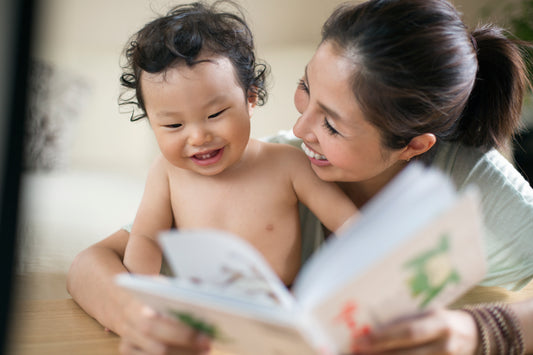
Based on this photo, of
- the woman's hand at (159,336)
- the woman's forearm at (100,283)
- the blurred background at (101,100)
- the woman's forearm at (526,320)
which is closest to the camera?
the woman's hand at (159,336)

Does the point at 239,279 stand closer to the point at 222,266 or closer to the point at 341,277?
the point at 222,266

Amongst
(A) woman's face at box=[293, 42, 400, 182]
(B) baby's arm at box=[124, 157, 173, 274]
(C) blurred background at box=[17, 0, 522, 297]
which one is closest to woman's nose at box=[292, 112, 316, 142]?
(A) woman's face at box=[293, 42, 400, 182]

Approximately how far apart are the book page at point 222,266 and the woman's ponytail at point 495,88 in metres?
0.74

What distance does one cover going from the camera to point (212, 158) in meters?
0.97

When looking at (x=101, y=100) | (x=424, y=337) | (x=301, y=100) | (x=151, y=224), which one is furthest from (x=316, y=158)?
(x=101, y=100)

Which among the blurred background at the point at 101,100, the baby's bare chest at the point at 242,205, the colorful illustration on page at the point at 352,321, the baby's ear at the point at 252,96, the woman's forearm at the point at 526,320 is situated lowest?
the blurred background at the point at 101,100

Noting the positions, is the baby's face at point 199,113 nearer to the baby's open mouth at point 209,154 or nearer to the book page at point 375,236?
the baby's open mouth at point 209,154

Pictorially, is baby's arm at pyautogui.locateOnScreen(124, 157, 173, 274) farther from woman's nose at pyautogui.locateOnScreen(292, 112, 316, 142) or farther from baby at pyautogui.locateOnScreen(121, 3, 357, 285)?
woman's nose at pyautogui.locateOnScreen(292, 112, 316, 142)

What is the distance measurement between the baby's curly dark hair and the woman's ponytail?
45 cm

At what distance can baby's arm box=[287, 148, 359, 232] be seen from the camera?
965mm

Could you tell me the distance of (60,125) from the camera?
8.96ft

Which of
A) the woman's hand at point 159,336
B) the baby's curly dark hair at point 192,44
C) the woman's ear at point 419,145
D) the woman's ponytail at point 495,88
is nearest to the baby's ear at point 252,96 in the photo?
the baby's curly dark hair at point 192,44

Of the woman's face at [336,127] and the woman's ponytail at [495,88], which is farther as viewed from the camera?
the woman's ponytail at [495,88]

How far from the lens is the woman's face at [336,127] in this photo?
0.88 meters
